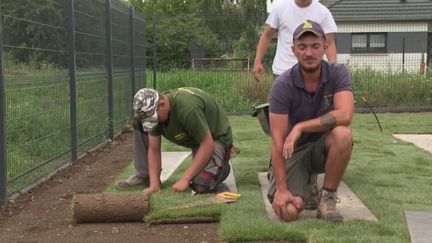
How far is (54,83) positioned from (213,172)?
223 cm

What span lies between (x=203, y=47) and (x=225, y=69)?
4.94 feet

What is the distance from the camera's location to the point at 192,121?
4.75 metres

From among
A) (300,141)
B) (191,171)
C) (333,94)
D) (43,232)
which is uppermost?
(333,94)

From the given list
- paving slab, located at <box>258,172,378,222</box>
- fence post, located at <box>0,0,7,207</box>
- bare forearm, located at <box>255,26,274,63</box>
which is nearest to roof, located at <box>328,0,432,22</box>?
bare forearm, located at <box>255,26,274,63</box>

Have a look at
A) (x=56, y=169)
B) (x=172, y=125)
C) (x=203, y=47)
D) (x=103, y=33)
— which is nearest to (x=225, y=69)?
(x=203, y=47)

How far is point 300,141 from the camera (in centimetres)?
431

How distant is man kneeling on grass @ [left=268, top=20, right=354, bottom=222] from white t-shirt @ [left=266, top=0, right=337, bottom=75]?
135 centimetres

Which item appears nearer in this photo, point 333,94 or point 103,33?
point 333,94

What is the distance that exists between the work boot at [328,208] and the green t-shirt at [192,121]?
1098mm

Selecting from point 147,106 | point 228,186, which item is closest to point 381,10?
point 228,186

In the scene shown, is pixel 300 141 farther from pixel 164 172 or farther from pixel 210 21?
pixel 210 21

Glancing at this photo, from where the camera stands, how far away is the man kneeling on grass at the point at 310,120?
404 cm

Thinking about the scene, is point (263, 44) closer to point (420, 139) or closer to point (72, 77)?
point (72, 77)

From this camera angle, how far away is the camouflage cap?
4.58m
